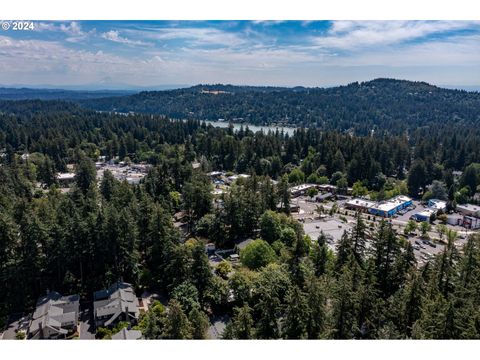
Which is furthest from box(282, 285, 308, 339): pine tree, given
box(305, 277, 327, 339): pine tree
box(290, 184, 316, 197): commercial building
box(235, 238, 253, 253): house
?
box(290, 184, 316, 197): commercial building

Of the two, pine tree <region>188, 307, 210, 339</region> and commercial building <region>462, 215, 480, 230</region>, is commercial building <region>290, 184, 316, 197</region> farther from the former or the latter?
pine tree <region>188, 307, 210, 339</region>

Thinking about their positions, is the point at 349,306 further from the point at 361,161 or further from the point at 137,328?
the point at 361,161

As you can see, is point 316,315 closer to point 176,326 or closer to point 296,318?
point 296,318

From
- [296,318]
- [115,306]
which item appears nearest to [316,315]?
[296,318]

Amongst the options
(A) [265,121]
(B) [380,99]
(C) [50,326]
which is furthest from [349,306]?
(B) [380,99]

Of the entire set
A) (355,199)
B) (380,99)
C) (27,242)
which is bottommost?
(355,199)

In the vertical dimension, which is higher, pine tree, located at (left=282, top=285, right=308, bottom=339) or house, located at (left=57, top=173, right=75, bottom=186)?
pine tree, located at (left=282, top=285, right=308, bottom=339)
